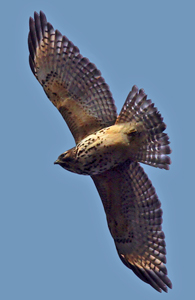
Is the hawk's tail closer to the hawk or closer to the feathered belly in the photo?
the hawk

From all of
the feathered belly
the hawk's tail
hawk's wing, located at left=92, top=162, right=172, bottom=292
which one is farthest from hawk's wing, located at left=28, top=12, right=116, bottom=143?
hawk's wing, located at left=92, top=162, right=172, bottom=292

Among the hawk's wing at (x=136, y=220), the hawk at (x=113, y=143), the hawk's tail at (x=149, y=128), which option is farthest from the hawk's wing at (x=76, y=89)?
the hawk's wing at (x=136, y=220)

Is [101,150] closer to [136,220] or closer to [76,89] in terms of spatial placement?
[76,89]

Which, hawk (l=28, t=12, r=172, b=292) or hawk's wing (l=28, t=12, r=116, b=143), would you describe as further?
hawk's wing (l=28, t=12, r=116, b=143)

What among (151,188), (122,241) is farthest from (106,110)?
(122,241)

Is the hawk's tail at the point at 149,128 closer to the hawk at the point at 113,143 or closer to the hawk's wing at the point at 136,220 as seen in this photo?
the hawk at the point at 113,143

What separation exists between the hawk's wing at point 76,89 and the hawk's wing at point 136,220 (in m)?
0.90

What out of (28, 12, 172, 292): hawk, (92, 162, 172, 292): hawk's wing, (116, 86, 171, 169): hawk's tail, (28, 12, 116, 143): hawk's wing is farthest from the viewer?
(92, 162, 172, 292): hawk's wing

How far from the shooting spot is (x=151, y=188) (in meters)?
13.0

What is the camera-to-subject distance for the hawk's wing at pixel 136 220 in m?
13.0

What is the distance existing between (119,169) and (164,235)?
1.46 metres

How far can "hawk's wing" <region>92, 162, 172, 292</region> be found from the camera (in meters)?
13.0

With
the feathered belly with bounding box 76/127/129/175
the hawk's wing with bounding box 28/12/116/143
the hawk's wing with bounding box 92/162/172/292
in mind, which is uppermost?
the hawk's wing with bounding box 28/12/116/143

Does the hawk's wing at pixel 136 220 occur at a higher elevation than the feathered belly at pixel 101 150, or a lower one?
lower
